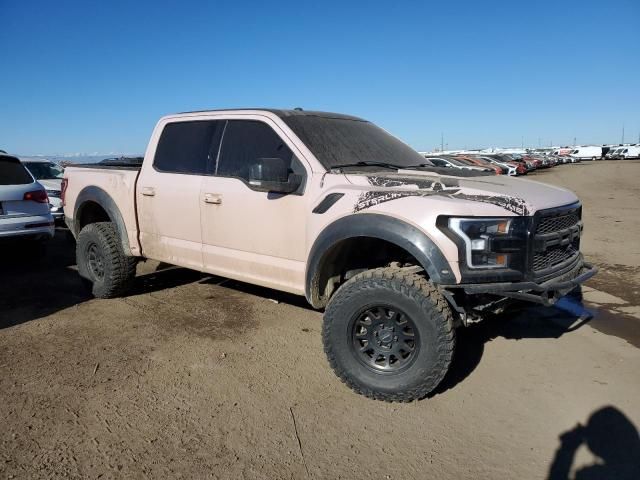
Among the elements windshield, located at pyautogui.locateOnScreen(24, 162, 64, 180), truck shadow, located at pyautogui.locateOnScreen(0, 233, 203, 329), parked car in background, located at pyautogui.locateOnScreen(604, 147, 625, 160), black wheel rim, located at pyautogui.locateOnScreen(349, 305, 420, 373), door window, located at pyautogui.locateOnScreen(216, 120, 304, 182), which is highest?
door window, located at pyautogui.locateOnScreen(216, 120, 304, 182)

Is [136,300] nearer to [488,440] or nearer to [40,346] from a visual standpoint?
[40,346]

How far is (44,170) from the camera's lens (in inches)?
461

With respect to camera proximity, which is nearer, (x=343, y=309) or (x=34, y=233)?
(x=343, y=309)

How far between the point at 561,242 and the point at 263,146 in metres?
2.41

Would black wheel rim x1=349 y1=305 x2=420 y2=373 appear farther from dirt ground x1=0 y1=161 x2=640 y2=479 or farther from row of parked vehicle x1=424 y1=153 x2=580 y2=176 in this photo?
row of parked vehicle x1=424 y1=153 x2=580 y2=176

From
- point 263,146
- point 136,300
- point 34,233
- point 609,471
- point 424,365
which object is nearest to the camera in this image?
point 609,471

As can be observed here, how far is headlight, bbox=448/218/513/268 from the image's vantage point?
300 cm

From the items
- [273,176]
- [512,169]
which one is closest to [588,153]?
[512,169]

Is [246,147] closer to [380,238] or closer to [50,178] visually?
[380,238]

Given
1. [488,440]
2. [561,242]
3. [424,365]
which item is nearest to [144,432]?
[424,365]

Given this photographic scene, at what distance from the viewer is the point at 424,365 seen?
10.3 feet

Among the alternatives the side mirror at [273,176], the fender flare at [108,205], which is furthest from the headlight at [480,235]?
the fender flare at [108,205]

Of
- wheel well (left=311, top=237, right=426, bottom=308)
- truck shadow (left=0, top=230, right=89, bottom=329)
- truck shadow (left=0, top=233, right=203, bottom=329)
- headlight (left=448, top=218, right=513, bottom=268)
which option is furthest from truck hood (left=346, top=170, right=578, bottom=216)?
truck shadow (left=0, top=230, right=89, bottom=329)

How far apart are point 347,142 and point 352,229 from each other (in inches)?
49.0
